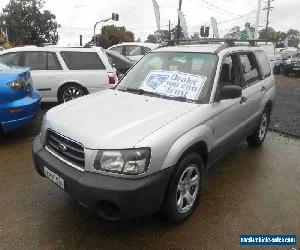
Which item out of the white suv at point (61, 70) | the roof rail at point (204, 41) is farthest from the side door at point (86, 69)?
the roof rail at point (204, 41)

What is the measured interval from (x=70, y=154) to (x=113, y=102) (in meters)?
0.96

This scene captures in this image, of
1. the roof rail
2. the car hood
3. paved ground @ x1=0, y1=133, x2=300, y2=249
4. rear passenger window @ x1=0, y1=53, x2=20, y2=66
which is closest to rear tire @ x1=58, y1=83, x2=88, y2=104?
rear passenger window @ x1=0, y1=53, x2=20, y2=66

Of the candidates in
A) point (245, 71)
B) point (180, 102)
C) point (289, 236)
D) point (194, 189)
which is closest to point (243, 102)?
point (245, 71)

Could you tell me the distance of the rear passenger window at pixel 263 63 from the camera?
5714mm

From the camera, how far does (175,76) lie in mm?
4328

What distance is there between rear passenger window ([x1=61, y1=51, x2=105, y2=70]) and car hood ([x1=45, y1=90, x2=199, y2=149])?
14.1 feet

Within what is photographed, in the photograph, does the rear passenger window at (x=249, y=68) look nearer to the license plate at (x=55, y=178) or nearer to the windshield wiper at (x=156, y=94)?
the windshield wiper at (x=156, y=94)

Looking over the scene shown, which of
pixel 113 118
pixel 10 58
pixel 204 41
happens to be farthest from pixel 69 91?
pixel 113 118

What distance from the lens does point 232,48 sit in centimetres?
475

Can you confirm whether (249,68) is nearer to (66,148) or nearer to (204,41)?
(204,41)

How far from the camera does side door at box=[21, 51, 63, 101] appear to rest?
818 cm

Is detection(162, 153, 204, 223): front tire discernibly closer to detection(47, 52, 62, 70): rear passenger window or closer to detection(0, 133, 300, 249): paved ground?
detection(0, 133, 300, 249): paved ground

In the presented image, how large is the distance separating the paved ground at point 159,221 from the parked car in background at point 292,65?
56.3ft

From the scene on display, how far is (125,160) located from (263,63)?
155 inches
